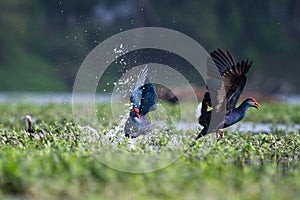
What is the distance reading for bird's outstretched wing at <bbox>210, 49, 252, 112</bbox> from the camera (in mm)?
10531

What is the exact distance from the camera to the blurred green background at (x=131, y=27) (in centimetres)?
3312

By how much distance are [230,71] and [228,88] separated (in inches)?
10.3

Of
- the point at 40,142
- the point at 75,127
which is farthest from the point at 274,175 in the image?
the point at 75,127

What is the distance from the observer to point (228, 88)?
424 inches

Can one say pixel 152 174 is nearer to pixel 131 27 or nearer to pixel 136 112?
pixel 136 112

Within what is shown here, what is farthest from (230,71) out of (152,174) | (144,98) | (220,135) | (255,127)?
(255,127)

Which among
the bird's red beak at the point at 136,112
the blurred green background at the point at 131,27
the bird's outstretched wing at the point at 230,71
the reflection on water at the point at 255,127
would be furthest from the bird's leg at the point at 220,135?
the blurred green background at the point at 131,27

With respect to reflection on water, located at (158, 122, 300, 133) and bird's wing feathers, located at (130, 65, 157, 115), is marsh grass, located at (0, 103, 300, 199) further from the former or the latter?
reflection on water, located at (158, 122, 300, 133)

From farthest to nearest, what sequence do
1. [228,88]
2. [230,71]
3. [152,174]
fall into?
[228,88]
[230,71]
[152,174]

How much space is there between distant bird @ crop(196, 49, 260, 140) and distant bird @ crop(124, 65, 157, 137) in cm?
75

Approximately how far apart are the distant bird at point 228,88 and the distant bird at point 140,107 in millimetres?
753

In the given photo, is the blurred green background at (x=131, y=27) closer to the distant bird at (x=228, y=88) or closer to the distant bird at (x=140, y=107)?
the distant bird at (x=140, y=107)

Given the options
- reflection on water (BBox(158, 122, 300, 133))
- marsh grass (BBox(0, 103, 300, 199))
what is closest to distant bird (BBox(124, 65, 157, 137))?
marsh grass (BBox(0, 103, 300, 199))

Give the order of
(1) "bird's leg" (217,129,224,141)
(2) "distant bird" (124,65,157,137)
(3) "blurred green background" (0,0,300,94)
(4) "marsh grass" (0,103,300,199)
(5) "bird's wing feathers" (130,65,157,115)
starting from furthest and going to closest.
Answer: (3) "blurred green background" (0,0,300,94) → (5) "bird's wing feathers" (130,65,157,115) → (2) "distant bird" (124,65,157,137) → (1) "bird's leg" (217,129,224,141) → (4) "marsh grass" (0,103,300,199)
